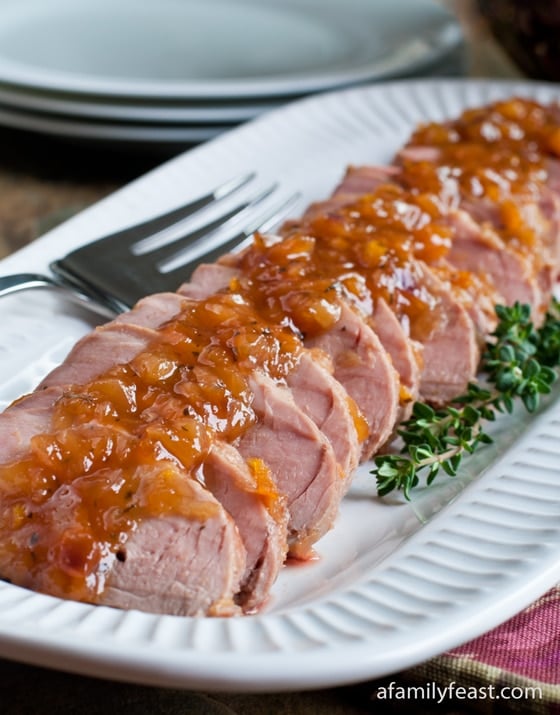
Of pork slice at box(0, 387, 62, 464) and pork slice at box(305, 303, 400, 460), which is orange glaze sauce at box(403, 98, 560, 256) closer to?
pork slice at box(305, 303, 400, 460)

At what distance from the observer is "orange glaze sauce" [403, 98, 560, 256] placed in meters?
4.30

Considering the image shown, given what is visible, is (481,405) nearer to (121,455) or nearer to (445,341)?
(445,341)

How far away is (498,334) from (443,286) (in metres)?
0.30

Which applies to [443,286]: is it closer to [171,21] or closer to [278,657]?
[278,657]

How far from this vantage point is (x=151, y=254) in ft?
14.0

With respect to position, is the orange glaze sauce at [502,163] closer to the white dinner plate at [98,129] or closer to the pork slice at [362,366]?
the pork slice at [362,366]

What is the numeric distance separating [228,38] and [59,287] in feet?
13.0

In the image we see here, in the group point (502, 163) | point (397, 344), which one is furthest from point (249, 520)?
point (502, 163)

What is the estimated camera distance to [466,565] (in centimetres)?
282

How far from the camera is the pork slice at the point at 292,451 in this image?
2979mm

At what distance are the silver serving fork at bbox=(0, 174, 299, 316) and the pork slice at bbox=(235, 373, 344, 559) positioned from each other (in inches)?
45.4

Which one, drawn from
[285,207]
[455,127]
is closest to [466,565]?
[285,207]

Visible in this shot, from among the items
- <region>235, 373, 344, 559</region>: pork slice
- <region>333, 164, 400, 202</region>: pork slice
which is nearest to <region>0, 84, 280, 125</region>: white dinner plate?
<region>333, 164, 400, 202</region>: pork slice

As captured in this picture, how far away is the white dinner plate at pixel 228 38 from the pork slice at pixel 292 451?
354cm
